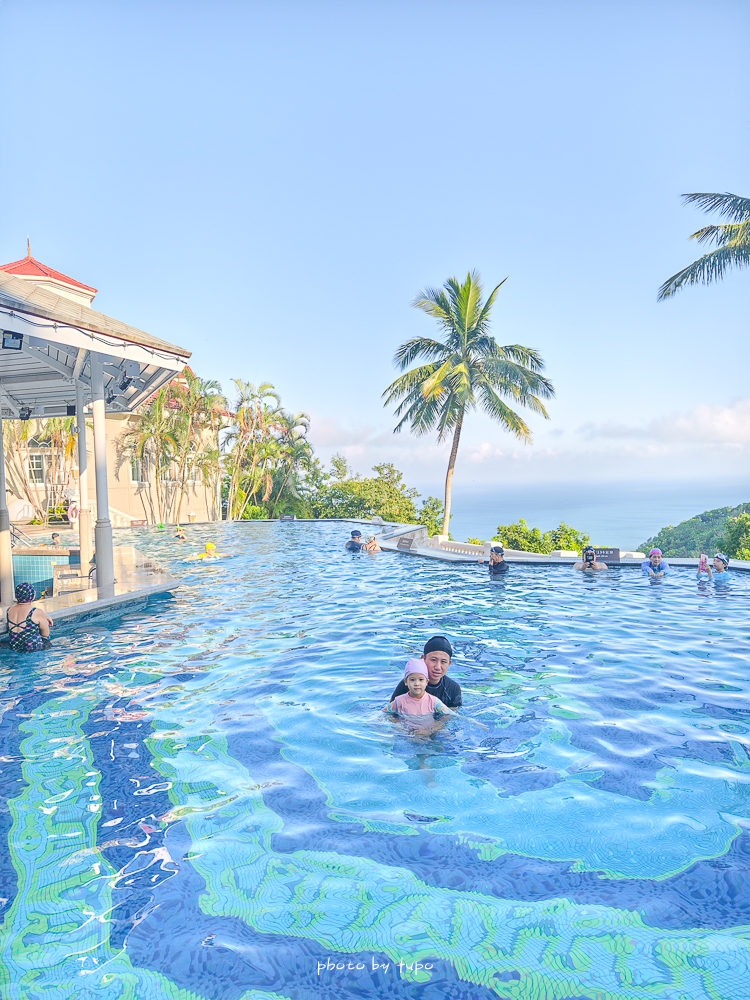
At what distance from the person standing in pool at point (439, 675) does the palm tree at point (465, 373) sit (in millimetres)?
17249

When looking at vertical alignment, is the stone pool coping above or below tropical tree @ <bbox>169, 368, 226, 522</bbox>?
below

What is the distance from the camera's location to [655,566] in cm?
1263

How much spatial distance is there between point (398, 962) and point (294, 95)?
22.4m

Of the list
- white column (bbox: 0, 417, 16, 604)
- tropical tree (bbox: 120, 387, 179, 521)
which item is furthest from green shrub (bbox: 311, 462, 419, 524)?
white column (bbox: 0, 417, 16, 604)

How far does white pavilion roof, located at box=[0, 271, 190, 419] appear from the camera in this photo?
6.86 metres

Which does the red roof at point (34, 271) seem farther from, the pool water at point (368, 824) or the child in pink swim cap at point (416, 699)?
the child in pink swim cap at point (416, 699)

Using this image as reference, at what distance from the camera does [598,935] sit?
2.76m

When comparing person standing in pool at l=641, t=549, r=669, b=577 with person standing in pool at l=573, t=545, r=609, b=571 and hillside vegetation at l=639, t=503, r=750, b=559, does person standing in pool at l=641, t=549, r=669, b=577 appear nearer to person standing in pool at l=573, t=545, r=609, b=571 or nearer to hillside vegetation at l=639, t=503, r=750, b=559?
person standing in pool at l=573, t=545, r=609, b=571

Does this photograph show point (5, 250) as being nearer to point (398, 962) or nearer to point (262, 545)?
point (262, 545)

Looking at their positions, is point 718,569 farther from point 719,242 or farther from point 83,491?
point 83,491

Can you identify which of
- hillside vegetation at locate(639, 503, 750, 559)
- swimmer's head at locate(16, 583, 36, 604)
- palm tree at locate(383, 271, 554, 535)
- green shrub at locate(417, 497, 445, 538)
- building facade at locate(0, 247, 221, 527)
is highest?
palm tree at locate(383, 271, 554, 535)

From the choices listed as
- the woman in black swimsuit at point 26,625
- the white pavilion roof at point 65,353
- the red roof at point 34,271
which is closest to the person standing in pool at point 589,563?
the white pavilion roof at point 65,353

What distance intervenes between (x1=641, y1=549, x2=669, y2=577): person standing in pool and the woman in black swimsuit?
37.6ft

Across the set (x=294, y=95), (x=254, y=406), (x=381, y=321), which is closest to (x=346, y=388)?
(x=381, y=321)
